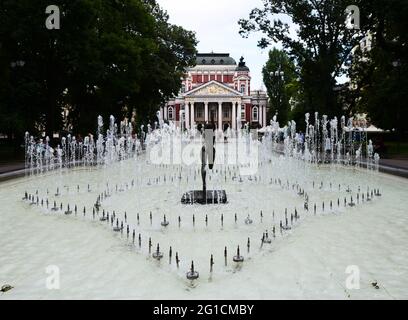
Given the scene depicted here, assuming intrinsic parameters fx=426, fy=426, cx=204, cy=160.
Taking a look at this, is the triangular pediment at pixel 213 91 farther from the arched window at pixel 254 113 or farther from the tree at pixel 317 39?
the tree at pixel 317 39

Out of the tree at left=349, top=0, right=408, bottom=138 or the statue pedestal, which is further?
the tree at left=349, top=0, right=408, bottom=138

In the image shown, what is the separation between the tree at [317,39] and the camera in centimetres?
2795

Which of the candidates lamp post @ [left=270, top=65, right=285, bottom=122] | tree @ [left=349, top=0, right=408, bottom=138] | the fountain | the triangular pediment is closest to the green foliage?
the fountain

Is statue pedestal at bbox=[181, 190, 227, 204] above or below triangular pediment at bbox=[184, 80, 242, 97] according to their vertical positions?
below

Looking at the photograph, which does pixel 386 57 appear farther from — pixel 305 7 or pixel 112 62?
pixel 112 62

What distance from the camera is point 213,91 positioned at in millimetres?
96125

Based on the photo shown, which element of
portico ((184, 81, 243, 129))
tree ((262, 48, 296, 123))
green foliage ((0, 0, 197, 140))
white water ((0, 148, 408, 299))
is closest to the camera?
white water ((0, 148, 408, 299))

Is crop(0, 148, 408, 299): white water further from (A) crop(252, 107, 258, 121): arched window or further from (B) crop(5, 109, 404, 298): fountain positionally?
(A) crop(252, 107, 258, 121): arched window

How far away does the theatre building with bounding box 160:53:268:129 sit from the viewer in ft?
315

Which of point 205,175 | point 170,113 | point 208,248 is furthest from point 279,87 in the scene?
point 208,248

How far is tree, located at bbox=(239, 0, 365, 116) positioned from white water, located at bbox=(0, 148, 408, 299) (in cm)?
1526

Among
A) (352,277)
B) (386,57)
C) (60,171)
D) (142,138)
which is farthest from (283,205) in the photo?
(142,138)

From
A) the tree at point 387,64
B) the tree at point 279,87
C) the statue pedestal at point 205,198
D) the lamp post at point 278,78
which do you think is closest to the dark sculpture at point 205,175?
the statue pedestal at point 205,198

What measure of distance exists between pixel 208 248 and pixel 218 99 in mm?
89843
